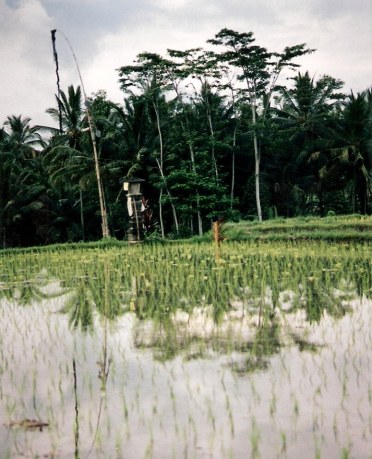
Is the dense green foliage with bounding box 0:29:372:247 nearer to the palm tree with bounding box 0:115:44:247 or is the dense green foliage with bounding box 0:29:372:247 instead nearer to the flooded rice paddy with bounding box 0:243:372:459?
the palm tree with bounding box 0:115:44:247

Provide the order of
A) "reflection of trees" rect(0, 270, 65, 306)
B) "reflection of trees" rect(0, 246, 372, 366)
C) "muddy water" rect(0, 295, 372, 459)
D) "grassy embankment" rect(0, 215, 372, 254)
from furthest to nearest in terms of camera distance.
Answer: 1. "grassy embankment" rect(0, 215, 372, 254)
2. "reflection of trees" rect(0, 270, 65, 306)
3. "reflection of trees" rect(0, 246, 372, 366)
4. "muddy water" rect(0, 295, 372, 459)

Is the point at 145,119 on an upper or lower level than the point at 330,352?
upper

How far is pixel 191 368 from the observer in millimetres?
3484

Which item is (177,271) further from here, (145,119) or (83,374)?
(145,119)

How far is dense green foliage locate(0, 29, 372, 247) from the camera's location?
68.5ft

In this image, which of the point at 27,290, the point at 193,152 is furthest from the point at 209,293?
the point at 193,152

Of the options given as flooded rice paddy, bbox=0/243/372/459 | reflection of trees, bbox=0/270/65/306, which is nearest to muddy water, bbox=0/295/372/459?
flooded rice paddy, bbox=0/243/372/459

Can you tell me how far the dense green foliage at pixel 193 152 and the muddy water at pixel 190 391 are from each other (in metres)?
14.8

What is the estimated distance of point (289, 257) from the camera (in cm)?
924

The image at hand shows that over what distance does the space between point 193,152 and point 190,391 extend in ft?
62.9

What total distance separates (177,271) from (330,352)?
14.7 feet

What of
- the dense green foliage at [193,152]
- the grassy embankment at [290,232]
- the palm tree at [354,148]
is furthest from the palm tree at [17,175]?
the palm tree at [354,148]

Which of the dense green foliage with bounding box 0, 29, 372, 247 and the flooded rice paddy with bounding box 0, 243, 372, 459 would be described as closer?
the flooded rice paddy with bounding box 0, 243, 372, 459

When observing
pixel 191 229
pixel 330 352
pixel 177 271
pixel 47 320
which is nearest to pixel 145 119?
pixel 191 229
